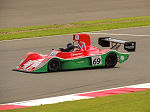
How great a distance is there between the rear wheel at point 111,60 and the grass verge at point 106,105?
15.2 feet

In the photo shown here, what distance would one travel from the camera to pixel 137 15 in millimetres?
32438

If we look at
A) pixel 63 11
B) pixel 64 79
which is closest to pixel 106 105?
pixel 64 79

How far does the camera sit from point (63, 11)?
113 ft

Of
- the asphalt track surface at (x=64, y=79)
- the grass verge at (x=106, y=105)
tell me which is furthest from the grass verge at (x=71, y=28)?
the grass verge at (x=106, y=105)

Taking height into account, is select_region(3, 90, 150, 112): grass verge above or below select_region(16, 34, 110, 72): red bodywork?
below

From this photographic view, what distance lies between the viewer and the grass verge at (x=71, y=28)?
80.9 feet

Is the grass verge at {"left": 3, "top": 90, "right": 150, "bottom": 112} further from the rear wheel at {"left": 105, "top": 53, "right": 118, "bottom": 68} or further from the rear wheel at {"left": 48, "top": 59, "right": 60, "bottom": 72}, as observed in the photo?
the rear wheel at {"left": 105, "top": 53, "right": 118, "bottom": 68}

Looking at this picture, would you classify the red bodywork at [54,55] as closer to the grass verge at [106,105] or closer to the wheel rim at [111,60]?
the wheel rim at [111,60]

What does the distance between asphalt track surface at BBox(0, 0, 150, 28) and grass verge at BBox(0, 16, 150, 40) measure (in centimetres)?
189

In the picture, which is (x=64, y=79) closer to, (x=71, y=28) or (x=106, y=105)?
(x=106, y=105)

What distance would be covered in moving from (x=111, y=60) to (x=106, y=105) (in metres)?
5.97

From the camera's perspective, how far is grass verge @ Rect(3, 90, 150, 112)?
31.5 feet

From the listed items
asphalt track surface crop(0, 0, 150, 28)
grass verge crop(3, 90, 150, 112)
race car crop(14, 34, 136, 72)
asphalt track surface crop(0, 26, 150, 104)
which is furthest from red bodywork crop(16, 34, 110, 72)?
asphalt track surface crop(0, 0, 150, 28)

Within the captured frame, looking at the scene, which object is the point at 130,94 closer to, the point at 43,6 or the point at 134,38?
the point at 134,38
